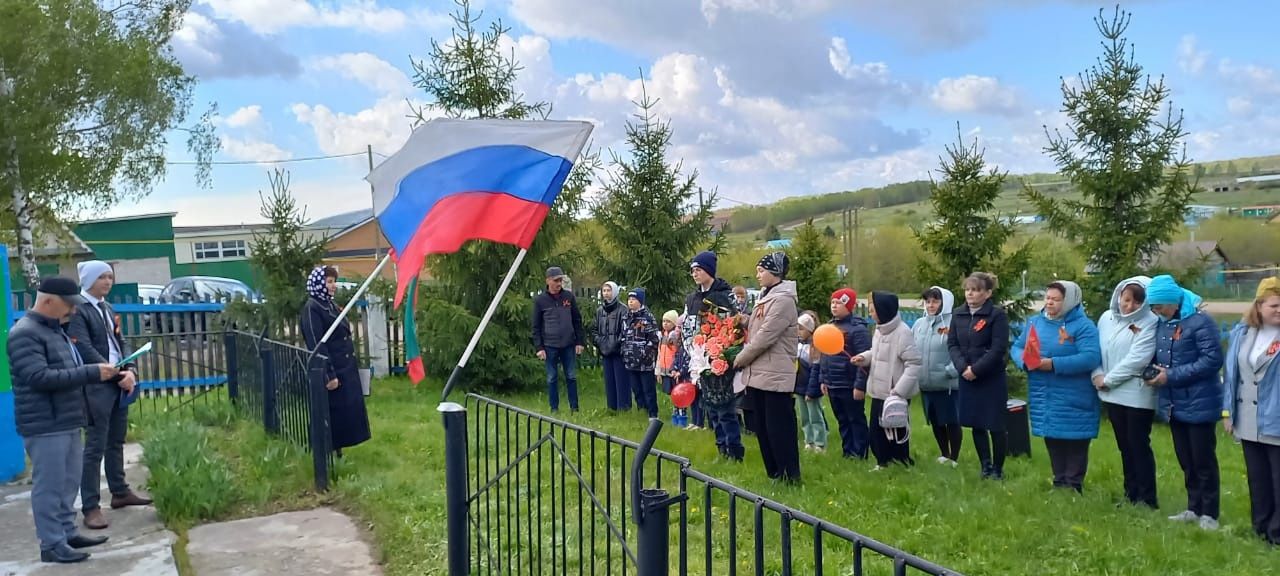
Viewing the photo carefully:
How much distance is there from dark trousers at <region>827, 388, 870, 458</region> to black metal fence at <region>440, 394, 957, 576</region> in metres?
1.81

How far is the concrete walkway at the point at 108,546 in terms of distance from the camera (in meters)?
4.72

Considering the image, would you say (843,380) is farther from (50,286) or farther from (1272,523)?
(50,286)

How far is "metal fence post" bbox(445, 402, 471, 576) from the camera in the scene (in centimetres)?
359

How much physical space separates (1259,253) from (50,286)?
150 feet

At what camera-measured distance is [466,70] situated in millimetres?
11859

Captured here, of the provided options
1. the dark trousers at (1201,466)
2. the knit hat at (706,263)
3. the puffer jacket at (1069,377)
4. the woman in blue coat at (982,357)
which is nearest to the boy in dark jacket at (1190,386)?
the dark trousers at (1201,466)

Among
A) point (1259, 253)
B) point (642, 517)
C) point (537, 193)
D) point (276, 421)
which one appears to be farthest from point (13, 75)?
point (1259, 253)

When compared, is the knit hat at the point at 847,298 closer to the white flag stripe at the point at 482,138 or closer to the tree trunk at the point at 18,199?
the white flag stripe at the point at 482,138

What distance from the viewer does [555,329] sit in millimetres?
9625

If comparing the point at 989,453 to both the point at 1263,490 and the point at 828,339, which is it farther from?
the point at 1263,490

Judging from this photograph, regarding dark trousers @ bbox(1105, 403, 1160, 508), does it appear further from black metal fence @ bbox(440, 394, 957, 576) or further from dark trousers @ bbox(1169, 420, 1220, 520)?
black metal fence @ bbox(440, 394, 957, 576)

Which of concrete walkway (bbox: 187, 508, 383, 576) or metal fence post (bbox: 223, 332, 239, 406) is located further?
metal fence post (bbox: 223, 332, 239, 406)

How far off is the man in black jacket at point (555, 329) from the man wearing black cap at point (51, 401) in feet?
16.9

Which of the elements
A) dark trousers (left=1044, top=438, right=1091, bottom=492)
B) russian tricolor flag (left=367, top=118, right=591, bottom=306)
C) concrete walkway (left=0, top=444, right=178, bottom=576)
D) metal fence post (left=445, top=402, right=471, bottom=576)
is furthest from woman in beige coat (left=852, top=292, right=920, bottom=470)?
concrete walkway (left=0, top=444, right=178, bottom=576)
